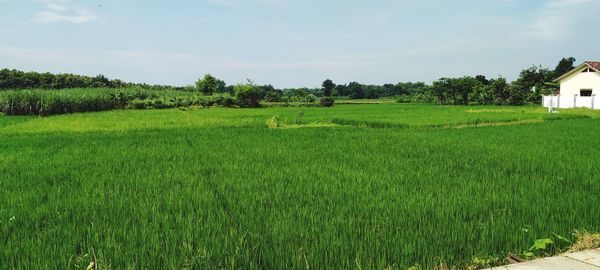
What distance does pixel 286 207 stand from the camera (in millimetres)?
Result: 4031

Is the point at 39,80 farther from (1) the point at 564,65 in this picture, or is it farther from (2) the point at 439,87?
(1) the point at 564,65

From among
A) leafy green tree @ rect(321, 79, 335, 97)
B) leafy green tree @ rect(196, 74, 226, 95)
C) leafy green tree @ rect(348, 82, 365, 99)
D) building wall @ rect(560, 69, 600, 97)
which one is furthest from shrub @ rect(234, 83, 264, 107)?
leafy green tree @ rect(321, 79, 335, 97)

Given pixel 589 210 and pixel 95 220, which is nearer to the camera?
pixel 95 220

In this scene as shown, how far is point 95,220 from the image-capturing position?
11.8ft

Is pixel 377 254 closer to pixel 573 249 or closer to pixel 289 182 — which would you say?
pixel 573 249

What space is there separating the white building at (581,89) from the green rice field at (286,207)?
1023 inches

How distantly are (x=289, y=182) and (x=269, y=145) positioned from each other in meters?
4.47

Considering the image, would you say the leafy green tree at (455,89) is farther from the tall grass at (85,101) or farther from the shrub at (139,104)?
the shrub at (139,104)

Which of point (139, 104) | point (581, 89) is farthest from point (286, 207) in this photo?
point (581, 89)

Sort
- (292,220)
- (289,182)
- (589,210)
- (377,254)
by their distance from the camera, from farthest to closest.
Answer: (289,182) < (589,210) < (292,220) < (377,254)

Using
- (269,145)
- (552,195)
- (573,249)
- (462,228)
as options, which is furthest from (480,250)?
(269,145)

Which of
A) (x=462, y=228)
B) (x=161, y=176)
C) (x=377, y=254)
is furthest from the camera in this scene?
(x=161, y=176)

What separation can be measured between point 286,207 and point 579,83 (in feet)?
115

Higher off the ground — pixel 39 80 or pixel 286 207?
pixel 39 80
